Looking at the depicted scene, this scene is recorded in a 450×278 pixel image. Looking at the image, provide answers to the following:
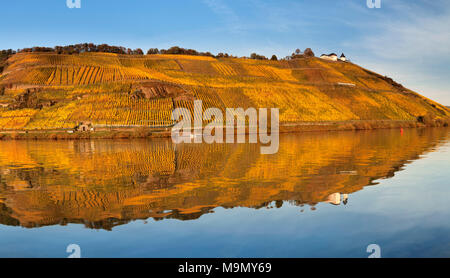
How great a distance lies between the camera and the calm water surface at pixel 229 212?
30.6ft

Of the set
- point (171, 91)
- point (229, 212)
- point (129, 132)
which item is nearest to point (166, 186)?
point (229, 212)

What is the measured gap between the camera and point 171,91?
280ft

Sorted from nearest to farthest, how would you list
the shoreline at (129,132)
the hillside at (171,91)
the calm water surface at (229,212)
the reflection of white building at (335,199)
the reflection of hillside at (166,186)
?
the calm water surface at (229,212) < the reflection of hillside at (166,186) < the reflection of white building at (335,199) < the shoreline at (129,132) < the hillside at (171,91)

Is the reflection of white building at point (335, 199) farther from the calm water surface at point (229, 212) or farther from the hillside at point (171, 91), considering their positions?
the hillside at point (171, 91)

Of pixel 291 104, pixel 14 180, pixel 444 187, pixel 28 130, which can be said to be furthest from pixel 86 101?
pixel 444 187

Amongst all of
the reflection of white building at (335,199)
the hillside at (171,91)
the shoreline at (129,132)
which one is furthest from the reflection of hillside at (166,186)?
the hillside at (171,91)

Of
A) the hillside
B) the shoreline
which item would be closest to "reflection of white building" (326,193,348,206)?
the shoreline

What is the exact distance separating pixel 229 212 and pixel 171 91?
75206 millimetres

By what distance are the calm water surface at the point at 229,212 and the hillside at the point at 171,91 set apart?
49.9 metres

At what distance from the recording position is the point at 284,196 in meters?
15.0

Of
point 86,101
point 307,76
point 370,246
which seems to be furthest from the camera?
point 307,76

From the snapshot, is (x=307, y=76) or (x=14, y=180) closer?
(x=14, y=180)
